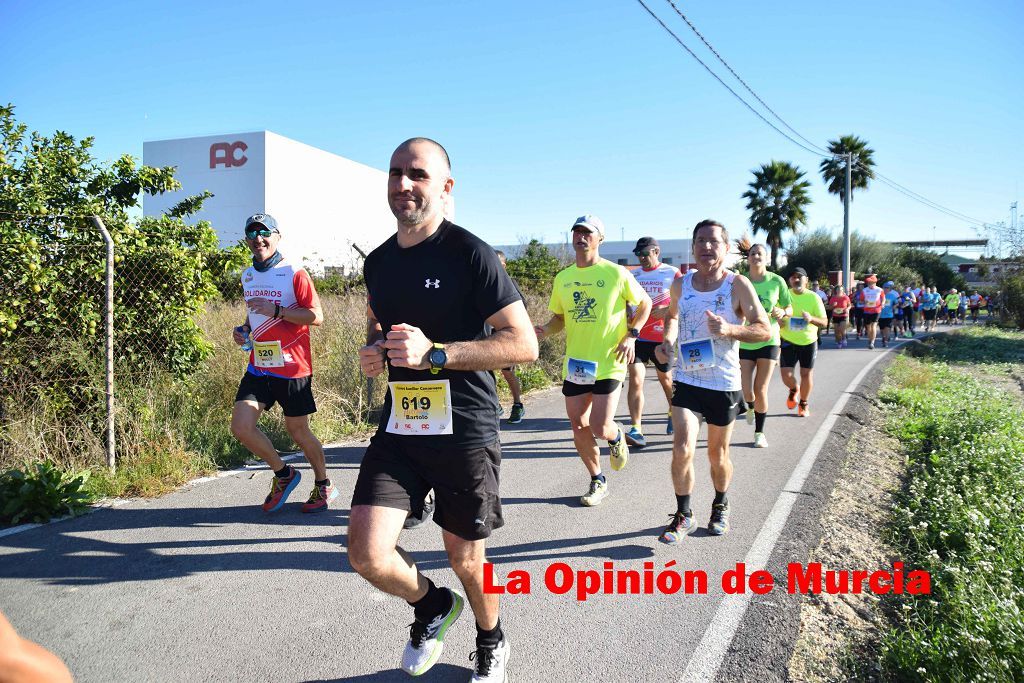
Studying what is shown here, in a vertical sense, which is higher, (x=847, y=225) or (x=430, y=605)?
(x=847, y=225)

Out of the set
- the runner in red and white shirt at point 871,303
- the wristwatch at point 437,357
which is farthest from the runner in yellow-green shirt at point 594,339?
the runner in red and white shirt at point 871,303

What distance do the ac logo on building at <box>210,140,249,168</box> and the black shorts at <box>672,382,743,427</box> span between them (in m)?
36.2

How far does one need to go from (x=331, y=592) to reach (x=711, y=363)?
2.80m

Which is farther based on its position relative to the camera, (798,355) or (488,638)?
(798,355)

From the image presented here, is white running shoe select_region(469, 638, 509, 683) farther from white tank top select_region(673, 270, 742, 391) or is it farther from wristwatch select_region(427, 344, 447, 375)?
white tank top select_region(673, 270, 742, 391)

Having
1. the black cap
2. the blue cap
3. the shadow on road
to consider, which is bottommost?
the shadow on road

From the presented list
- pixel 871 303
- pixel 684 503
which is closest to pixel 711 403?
pixel 684 503

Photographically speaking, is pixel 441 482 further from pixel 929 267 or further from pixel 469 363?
pixel 929 267

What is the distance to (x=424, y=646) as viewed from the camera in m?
2.83

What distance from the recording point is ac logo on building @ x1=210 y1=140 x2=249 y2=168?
35906 millimetres

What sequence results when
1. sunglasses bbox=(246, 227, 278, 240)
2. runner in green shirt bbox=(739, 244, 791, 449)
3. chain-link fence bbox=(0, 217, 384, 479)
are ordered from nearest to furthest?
sunglasses bbox=(246, 227, 278, 240), chain-link fence bbox=(0, 217, 384, 479), runner in green shirt bbox=(739, 244, 791, 449)

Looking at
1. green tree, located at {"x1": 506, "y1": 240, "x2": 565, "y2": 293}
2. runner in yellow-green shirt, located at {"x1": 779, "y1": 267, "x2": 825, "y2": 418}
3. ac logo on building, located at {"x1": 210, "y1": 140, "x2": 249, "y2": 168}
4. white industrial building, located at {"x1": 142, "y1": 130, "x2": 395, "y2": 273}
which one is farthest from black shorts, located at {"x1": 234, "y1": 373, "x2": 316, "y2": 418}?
ac logo on building, located at {"x1": 210, "y1": 140, "x2": 249, "y2": 168}

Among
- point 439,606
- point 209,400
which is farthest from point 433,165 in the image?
point 209,400

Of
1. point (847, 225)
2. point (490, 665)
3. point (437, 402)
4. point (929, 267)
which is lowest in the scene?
point (490, 665)
